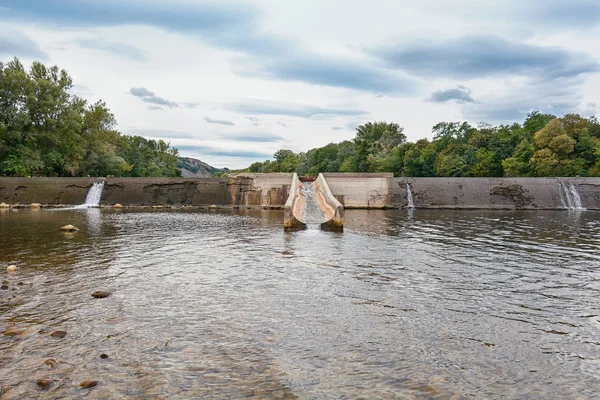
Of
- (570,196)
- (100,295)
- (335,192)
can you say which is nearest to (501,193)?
(570,196)

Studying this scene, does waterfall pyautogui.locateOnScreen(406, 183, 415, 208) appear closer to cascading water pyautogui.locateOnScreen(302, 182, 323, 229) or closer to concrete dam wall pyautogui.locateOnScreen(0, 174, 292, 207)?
cascading water pyautogui.locateOnScreen(302, 182, 323, 229)

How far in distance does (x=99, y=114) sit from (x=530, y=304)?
1735 inches

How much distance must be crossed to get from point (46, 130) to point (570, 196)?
3874 centimetres

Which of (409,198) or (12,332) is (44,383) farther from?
(409,198)

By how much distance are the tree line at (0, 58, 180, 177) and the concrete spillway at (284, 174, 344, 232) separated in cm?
2193

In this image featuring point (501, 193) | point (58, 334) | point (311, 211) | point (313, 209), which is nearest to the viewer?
point (58, 334)

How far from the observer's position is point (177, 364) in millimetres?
4258

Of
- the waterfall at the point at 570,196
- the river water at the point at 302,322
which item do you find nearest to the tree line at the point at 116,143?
the waterfall at the point at 570,196

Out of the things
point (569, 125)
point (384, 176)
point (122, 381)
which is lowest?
point (122, 381)

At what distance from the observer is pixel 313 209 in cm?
2048

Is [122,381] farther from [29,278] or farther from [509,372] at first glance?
[29,278]

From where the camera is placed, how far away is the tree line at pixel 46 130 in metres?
32.4

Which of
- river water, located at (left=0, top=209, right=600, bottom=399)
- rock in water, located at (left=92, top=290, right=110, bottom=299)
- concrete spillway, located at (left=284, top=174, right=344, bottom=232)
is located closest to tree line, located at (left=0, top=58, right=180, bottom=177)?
concrete spillway, located at (left=284, top=174, right=344, bottom=232)

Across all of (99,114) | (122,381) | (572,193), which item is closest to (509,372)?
(122,381)
